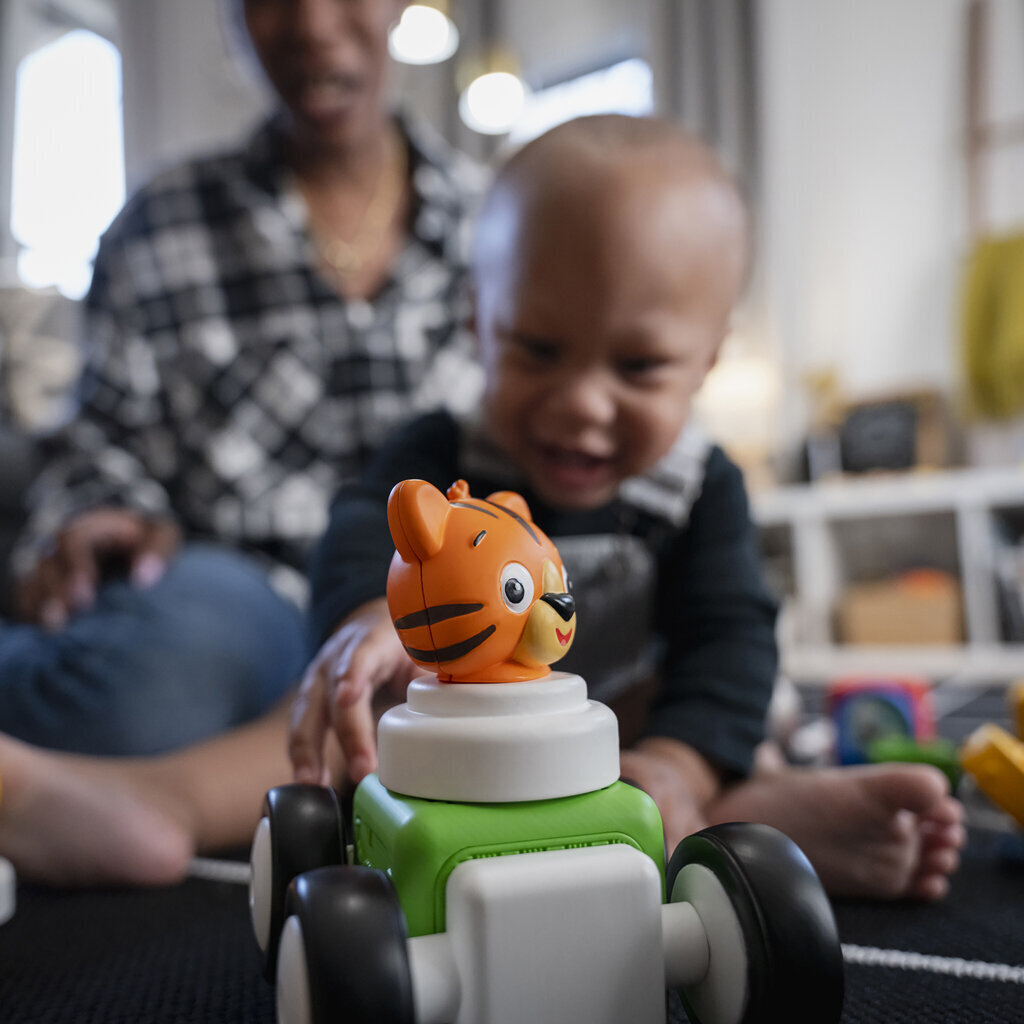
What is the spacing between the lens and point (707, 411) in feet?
8.02

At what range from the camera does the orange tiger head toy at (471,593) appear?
0.97ft

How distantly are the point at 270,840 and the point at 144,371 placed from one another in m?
0.76

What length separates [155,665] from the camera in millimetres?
719

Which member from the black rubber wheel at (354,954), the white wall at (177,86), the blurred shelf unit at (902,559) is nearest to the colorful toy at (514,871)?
the black rubber wheel at (354,954)

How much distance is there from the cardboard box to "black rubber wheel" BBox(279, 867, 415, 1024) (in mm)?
2127

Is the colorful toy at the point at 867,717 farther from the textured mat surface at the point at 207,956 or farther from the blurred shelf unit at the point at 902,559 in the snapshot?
the blurred shelf unit at the point at 902,559

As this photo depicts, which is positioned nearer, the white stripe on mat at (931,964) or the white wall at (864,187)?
the white stripe on mat at (931,964)

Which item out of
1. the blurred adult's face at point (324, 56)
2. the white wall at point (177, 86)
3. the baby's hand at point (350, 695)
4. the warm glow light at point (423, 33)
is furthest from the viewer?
the white wall at point (177, 86)

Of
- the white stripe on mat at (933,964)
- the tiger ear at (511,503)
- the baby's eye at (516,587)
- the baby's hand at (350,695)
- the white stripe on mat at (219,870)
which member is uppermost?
the tiger ear at (511,503)

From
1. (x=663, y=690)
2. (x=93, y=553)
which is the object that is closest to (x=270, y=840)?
(x=663, y=690)

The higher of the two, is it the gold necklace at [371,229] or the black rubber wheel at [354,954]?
the gold necklace at [371,229]

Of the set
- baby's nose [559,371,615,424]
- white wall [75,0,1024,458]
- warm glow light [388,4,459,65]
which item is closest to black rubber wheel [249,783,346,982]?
baby's nose [559,371,615,424]

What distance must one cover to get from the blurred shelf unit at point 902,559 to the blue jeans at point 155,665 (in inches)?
55.6

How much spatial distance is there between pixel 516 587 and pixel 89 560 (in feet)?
2.05
